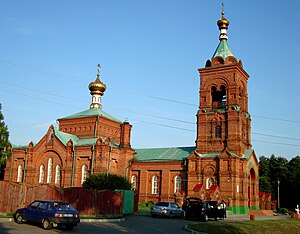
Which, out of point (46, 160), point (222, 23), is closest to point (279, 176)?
point (222, 23)

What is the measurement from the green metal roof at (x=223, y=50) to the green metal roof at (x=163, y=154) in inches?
500

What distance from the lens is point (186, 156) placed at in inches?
1845

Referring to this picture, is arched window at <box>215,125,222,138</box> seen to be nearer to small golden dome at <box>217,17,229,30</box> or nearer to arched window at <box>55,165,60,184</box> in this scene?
small golden dome at <box>217,17,229,30</box>

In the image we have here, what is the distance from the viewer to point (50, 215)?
18.0m

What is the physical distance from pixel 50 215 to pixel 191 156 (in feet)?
92.9

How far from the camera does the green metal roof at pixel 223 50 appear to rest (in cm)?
4793

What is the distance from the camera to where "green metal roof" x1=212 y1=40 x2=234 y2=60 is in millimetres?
47934

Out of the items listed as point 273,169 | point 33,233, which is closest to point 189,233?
point 33,233

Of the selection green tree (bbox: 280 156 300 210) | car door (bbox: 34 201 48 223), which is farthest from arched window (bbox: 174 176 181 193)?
green tree (bbox: 280 156 300 210)

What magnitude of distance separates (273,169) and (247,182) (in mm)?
34579

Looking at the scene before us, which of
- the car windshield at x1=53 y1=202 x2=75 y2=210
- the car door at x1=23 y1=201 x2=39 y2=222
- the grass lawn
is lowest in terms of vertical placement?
the grass lawn

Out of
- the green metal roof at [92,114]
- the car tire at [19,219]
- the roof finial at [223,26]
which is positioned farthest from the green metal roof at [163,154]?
the car tire at [19,219]

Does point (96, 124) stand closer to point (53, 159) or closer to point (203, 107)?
point (53, 159)

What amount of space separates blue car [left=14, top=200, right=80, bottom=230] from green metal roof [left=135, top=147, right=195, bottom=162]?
2859 centimetres
